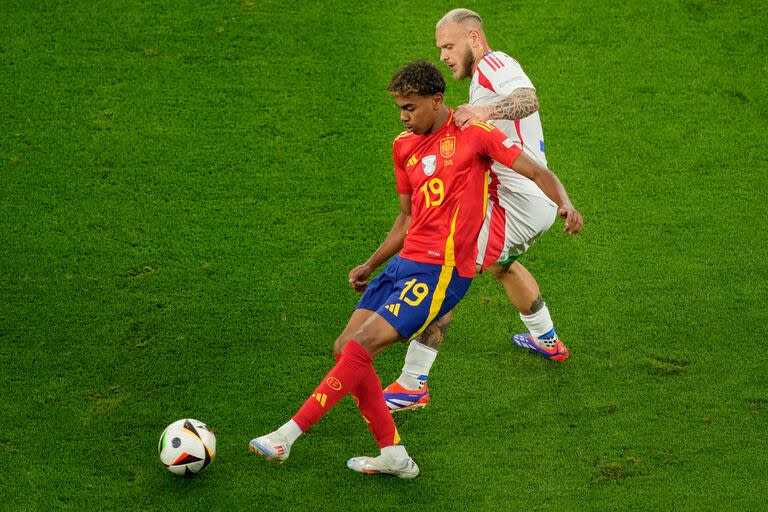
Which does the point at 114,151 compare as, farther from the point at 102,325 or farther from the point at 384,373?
the point at 384,373

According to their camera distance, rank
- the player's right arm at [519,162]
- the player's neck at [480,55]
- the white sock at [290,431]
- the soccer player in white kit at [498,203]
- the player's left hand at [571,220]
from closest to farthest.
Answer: the player's left hand at [571,220]
the player's right arm at [519,162]
the white sock at [290,431]
the soccer player in white kit at [498,203]
the player's neck at [480,55]

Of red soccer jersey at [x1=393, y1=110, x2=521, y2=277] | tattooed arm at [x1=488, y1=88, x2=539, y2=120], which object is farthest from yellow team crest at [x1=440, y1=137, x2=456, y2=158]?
tattooed arm at [x1=488, y1=88, x2=539, y2=120]

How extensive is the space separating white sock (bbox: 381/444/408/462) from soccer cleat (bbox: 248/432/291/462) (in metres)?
0.56

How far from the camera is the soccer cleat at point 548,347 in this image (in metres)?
6.23

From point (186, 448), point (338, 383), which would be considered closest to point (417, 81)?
point (338, 383)

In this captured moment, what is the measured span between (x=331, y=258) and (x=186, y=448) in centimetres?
220

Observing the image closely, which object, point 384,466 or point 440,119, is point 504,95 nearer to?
point 440,119

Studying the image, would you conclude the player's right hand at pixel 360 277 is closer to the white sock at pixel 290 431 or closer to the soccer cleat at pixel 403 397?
the soccer cleat at pixel 403 397

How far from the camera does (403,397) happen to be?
5.80 meters

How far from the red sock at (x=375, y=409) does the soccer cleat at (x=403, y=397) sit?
0.50m

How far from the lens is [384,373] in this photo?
6160 millimetres

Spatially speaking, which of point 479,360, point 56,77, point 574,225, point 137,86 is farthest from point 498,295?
point 56,77

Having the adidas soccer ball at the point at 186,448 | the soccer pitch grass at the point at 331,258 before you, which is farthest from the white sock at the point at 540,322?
the adidas soccer ball at the point at 186,448

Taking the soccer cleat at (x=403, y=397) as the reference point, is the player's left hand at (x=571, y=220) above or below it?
above
